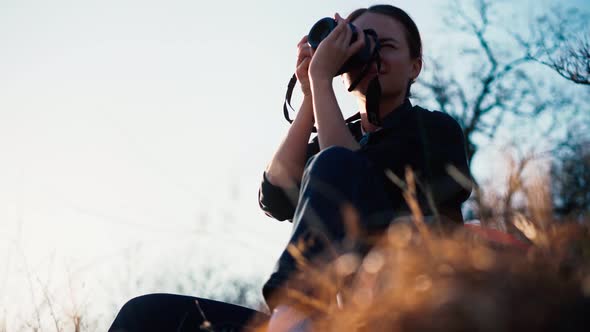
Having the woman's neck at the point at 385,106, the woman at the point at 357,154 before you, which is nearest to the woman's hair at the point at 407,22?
the woman at the point at 357,154

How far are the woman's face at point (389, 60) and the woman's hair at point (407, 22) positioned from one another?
0.06 feet

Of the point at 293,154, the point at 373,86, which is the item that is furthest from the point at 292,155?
the point at 373,86

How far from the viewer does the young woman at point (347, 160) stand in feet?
3.26

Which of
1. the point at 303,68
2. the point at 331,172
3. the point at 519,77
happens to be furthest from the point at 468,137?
the point at 331,172

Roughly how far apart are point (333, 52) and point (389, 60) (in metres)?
0.22

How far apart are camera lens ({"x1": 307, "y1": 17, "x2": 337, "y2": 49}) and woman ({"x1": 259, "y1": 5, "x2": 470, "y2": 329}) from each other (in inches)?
1.2

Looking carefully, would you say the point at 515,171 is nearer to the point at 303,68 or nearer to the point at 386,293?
the point at 386,293

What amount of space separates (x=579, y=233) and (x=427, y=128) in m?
0.93

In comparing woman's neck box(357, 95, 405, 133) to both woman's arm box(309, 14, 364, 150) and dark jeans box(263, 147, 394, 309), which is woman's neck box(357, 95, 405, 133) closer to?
woman's arm box(309, 14, 364, 150)

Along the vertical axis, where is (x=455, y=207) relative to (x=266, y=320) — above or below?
above

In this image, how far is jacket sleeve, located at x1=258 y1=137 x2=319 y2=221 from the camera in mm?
1616

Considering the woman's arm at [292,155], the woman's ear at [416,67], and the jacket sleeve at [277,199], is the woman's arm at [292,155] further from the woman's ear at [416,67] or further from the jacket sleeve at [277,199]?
the woman's ear at [416,67]

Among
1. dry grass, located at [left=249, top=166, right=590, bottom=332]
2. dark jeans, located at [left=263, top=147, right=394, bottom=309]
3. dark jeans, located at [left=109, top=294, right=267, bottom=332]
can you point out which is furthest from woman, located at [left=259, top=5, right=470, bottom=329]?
dark jeans, located at [left=109, top=294, right=267, bottom=332]

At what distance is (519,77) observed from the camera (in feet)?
36.4
